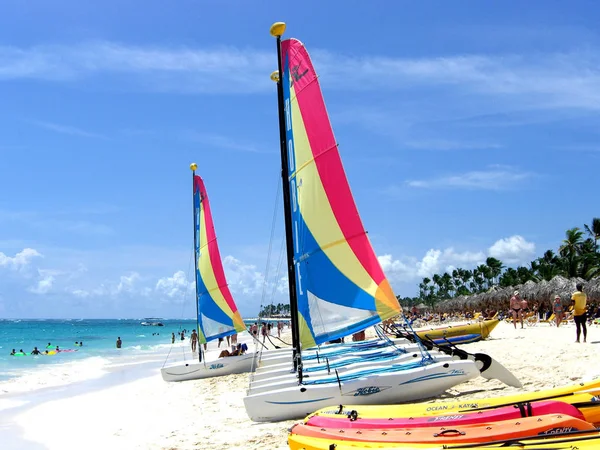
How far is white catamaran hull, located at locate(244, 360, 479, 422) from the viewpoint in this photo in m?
9.92

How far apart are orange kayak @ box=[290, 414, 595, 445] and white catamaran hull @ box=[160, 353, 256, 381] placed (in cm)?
1177

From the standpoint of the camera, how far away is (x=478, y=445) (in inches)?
223

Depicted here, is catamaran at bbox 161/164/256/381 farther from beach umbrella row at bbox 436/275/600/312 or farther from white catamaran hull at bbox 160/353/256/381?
beach umbrella row at bbox 436/275/600/312

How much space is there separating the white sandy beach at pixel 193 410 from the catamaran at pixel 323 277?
693 millimetres

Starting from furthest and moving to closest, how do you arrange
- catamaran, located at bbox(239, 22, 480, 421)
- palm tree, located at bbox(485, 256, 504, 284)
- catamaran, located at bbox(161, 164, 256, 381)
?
1. palm tree, located at bbox(485, 256, 504, 284)
2. catamaran, located at bbox(161, 164, 256, 381)
3. catamaran, located at bbox(239, 22, 480, 421)

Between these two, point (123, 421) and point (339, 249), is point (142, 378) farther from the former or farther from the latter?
point (339, 249)

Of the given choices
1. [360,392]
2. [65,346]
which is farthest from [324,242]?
[65,346]

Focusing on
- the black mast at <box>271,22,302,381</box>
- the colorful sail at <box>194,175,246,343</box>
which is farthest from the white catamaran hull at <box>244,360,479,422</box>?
the colorful sail at <box>194,175,246,343</box>

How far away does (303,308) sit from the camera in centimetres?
1124

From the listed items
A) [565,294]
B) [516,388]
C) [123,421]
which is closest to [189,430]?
[123,421]

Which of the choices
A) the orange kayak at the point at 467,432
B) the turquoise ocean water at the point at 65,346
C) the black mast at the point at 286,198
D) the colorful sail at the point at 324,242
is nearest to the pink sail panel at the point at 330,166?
the colorful sail at the point at 324,242

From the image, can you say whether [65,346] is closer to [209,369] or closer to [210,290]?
[210,290]

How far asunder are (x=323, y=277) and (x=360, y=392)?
2.28 meters

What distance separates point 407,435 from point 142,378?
59.8ft
